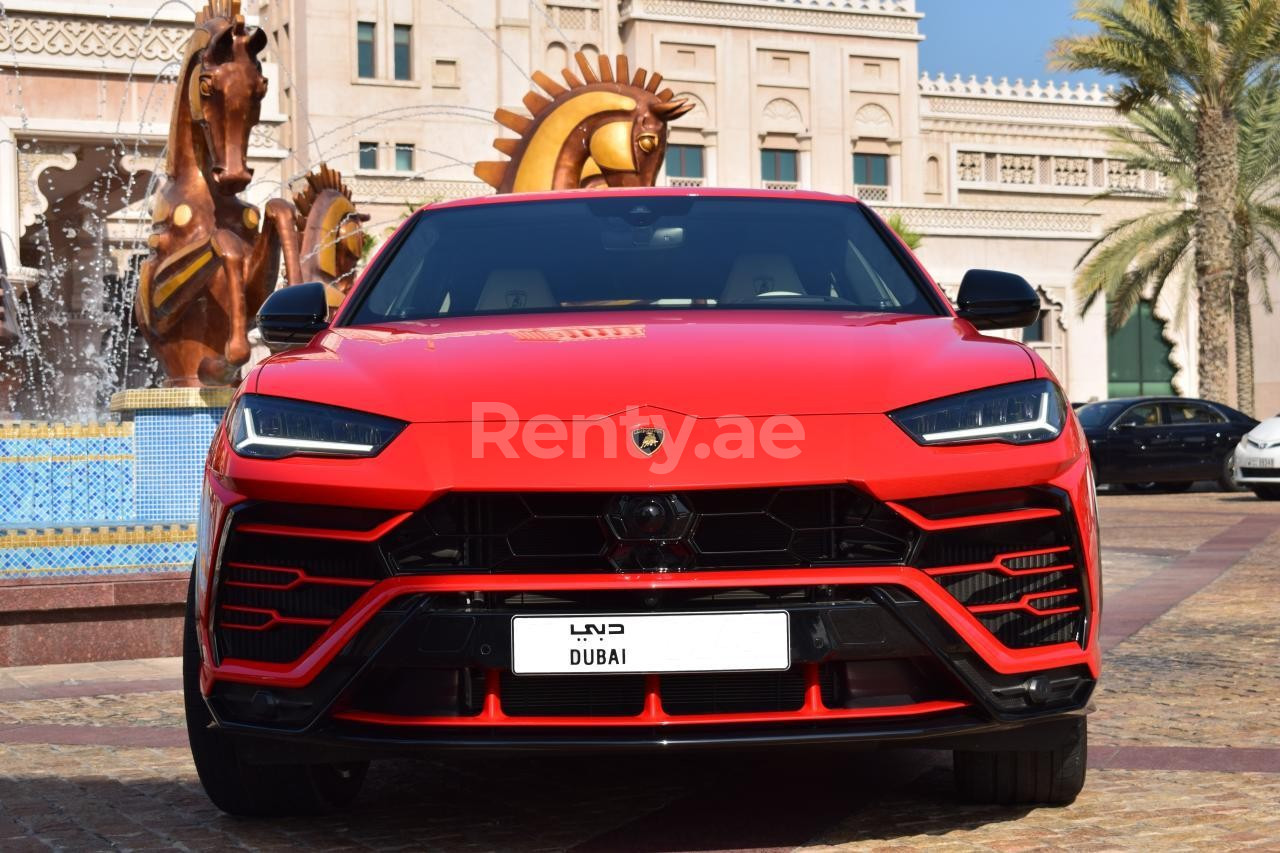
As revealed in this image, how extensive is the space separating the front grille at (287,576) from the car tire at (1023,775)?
1588 millimetres

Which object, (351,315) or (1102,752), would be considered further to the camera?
(1102,752)

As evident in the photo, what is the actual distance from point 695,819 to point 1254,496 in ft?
71.0

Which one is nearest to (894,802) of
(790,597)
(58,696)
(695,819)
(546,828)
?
→ (695,819)

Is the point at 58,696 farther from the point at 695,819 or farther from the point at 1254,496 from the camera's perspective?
the point at 1254,496

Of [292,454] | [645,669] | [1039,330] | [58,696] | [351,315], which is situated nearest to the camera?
[645,669]

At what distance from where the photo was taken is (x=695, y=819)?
4215mm

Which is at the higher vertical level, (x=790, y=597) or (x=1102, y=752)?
(x=790, y=597)

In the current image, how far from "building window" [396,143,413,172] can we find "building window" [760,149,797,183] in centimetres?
1143

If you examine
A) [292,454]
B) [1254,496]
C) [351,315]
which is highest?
[351,315]

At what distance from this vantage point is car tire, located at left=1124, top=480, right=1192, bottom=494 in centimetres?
2797

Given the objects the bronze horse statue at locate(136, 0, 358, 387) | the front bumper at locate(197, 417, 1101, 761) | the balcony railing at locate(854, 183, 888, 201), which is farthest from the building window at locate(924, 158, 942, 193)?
the front bumper at locate(197, 417, 1101, 761)

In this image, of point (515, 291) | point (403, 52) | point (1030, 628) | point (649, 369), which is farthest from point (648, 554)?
point (403, 52)

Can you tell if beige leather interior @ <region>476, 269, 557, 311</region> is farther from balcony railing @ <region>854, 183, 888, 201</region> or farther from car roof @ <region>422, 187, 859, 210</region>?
balcony railing @ <region>854, 183, 888, 201</region>

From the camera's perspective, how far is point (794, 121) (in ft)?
193
